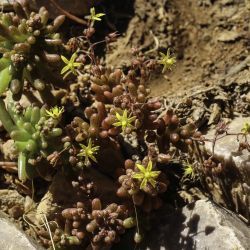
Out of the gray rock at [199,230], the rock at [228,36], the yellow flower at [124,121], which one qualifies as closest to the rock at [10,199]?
the gray rock at [199,230]

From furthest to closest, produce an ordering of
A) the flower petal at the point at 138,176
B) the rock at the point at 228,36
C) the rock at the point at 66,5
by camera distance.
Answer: the rock at the point at 228,36
the rock at the point at 66,5
the flower petal at the point at 138,176

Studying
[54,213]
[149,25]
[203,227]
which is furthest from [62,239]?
[149,25]

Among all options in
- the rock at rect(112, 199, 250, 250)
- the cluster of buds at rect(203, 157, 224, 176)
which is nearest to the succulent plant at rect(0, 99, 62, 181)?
the rock at rect(112, 199, 250, 250)

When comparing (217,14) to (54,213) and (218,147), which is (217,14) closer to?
(218,147)

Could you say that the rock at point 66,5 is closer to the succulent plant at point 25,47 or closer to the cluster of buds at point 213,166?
the succulent plant at point 25,47

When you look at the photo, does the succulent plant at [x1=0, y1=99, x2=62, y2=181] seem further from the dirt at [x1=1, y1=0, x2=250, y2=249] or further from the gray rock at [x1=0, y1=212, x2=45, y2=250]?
the dirt at [x1=1, y1=0, x2=250, y2=249]
